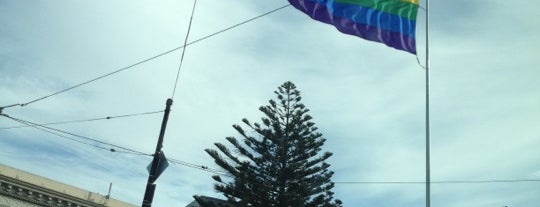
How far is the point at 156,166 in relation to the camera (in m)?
9.52

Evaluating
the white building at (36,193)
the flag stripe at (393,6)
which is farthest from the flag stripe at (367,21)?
the white building at (36,193)

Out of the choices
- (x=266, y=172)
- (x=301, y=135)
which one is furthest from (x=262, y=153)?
(x=301, y=135)

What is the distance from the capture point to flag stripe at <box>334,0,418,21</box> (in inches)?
393

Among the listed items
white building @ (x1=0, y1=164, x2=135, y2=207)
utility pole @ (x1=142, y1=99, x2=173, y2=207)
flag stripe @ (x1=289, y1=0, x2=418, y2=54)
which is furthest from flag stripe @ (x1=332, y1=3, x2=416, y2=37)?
white building @ (x1=0, y1=164, x2=135, y2=207)

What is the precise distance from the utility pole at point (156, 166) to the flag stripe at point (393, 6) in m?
4.45

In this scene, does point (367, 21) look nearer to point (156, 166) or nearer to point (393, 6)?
point (393, 6)

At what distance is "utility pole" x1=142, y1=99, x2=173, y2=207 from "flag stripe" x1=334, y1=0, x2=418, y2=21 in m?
4.45

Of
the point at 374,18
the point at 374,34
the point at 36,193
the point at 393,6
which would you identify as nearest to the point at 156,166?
the point at 374,34

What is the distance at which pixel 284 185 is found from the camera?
78.7 feet

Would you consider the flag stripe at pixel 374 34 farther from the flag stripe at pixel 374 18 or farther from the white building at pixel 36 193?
the white building at pixel 36 193

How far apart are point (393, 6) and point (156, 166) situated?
20.1ft

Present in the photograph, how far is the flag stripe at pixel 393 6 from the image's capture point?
998 cm

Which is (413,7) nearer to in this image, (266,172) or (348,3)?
(348,3)

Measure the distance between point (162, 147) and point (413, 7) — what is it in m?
6.31
